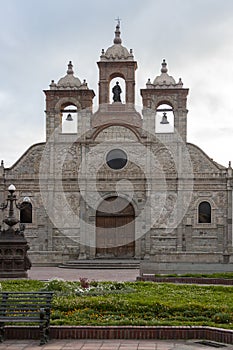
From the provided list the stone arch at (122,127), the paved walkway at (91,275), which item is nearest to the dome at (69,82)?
the stone arch at (122,127)

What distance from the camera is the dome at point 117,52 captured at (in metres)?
44.7

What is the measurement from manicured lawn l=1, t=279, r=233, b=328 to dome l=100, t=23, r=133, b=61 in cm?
2821

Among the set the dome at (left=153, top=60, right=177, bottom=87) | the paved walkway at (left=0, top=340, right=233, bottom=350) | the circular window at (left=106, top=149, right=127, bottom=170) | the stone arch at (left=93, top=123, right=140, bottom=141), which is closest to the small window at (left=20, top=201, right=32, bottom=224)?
the circular window at (left=106, top=149, right=127, bottom=170)

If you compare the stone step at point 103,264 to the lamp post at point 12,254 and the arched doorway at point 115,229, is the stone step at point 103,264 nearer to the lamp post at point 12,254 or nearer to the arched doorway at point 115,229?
the arched doorway at point 115,229

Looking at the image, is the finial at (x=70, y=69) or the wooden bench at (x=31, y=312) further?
the finial at (x=70, y=69)

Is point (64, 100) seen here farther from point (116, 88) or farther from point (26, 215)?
point (26, 215)

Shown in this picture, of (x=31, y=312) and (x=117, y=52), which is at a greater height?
(x=117, y=52)

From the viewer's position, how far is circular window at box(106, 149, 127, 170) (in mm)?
42938

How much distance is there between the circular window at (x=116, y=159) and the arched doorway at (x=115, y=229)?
84.4 inches

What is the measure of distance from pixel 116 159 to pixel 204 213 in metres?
6.66

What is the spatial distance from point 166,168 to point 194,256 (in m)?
6.53

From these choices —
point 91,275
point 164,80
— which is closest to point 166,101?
point 164,80

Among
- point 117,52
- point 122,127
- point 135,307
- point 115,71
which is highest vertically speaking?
point 117,52

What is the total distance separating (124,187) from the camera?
42.5 meters
